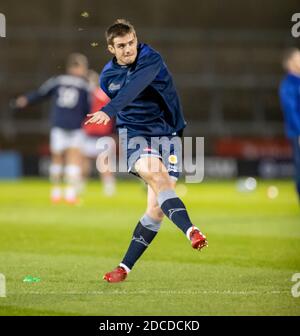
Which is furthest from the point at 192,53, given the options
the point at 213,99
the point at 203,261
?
the point at 203,261

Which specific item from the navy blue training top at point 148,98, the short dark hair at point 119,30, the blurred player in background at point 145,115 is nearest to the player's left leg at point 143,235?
the blurred player in background at point 145,115

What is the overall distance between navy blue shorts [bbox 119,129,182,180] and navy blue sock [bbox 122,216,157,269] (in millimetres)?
492

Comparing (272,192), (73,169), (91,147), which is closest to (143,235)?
(73,169)

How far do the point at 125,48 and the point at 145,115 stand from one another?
0.63 meters

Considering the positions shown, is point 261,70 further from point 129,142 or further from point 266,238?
point 129,142

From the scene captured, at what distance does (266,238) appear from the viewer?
10.6 m

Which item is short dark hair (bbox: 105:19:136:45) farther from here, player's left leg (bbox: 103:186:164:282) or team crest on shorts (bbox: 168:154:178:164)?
player's left leg (bbox: 103:186:164:282)

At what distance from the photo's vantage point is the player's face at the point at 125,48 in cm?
698

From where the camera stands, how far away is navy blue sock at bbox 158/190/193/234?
6906 millimetres

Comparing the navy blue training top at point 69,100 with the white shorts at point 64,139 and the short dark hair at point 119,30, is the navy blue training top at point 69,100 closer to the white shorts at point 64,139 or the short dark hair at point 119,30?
the white shorts at point 64,139

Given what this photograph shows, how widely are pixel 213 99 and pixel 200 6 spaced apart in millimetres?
3498

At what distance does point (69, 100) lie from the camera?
16484 mm

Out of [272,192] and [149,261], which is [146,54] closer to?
[149,261]

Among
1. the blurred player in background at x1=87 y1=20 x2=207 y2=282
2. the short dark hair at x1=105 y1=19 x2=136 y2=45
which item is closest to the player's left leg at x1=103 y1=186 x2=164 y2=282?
the blurred player in background at x1=87 y1=20 x2=207 y2=282
